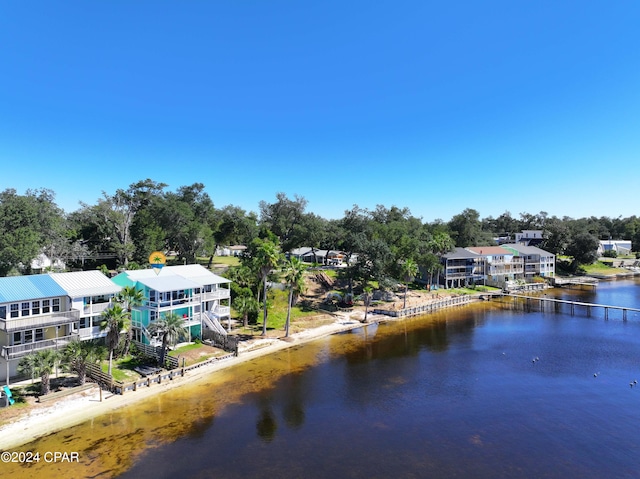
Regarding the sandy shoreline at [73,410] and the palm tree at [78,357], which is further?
the palm tree at [78,357]

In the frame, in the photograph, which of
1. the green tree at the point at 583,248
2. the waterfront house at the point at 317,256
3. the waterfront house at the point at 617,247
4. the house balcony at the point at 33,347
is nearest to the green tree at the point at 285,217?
the waterfront house at the point at 317,256

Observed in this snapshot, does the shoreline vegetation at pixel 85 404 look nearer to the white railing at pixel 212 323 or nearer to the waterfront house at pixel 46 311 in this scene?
the white railing at pixel 212 323

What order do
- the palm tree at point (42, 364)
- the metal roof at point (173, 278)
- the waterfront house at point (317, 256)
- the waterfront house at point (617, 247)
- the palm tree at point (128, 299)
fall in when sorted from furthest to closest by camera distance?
the waterfront house at point (617, 247), the waterfront house at point (317, 256), the metal roof at point (173, 278), the palm tree at point (128, 299), the palm tree at point (42, 364)

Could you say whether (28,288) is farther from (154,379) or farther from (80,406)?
(154,379)

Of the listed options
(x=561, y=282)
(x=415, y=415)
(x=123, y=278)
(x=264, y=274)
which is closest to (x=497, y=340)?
(x=415, y=415)

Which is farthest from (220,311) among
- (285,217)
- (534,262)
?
(534,262)

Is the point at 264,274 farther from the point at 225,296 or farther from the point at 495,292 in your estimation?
the point at 495,292
